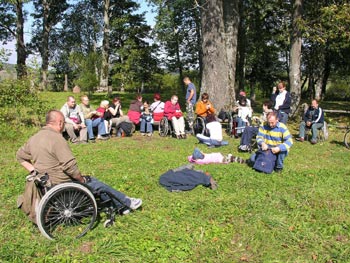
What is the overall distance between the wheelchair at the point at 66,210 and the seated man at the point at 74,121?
4.86 m

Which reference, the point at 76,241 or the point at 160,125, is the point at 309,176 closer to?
the point at 76,241

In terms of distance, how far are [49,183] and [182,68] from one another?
27706mm

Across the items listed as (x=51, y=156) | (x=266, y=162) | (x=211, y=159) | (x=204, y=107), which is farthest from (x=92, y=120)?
(x=51, y=156)

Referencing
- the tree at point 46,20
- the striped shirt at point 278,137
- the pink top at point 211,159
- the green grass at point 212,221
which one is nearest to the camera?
the green grass at point 212,221

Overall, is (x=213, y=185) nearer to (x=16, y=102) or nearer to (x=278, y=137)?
(x=278, y=137)

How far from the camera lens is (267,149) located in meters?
6.20

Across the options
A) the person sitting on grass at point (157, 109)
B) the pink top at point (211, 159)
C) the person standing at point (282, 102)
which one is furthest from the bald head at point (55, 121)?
the person standing at point (282, 102)

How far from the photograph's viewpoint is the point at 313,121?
9.27 metres

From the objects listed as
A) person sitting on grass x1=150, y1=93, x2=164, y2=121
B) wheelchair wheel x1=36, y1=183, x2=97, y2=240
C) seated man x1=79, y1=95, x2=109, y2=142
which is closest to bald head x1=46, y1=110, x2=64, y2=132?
wheelchair wheel x1=36, y1=183, x2=97, y2=240

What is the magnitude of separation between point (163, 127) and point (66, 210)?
621cm

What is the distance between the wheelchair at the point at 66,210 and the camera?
11.9ft

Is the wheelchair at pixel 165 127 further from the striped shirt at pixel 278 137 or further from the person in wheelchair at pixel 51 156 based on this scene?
the person in wheelchair at pixel 51 156

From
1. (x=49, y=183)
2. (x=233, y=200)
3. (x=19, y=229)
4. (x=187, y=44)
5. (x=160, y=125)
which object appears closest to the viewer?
(x=49, y=183)

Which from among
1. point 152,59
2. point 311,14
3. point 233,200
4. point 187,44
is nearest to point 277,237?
point 233,200
